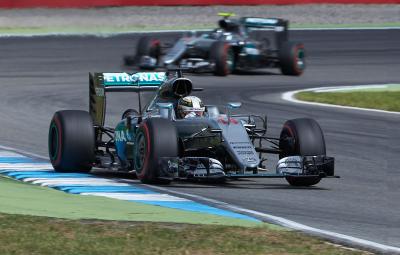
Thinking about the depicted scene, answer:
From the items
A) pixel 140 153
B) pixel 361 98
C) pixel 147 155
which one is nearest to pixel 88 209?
pixel 147 155

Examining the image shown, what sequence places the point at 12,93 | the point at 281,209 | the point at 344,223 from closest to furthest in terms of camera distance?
the point at 344,223 < the point at 281,209 < the point at 12,93

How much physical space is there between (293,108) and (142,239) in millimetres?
12606

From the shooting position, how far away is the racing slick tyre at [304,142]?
1274 cm

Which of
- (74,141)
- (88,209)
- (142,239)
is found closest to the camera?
(142,239)

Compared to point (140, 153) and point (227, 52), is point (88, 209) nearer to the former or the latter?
point (140, 153)

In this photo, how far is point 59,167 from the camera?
530 inches

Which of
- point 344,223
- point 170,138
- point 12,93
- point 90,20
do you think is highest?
point 90,20

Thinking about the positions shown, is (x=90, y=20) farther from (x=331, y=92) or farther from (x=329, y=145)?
(x=329, y=145)

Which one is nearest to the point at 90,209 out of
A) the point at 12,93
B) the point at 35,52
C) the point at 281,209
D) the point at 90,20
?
the point at 281,209

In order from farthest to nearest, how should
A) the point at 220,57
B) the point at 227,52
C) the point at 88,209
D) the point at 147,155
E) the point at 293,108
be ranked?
the point at 227,52
the point at 220,57
the point at 293,108
the point at 147,155
the point at 88,209

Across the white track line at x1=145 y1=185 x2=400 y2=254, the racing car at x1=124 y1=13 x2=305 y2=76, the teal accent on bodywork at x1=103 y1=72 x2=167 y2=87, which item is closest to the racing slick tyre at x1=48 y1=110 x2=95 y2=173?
the teal accent on bodywork at x1=103 y1=72 x2=167 y2=87

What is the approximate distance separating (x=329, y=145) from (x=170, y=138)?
512 centimetres

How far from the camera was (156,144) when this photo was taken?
39.6ft

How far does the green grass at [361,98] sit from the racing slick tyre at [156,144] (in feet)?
31.6
